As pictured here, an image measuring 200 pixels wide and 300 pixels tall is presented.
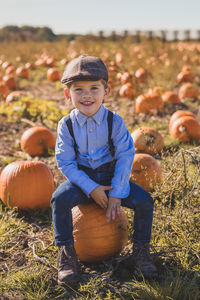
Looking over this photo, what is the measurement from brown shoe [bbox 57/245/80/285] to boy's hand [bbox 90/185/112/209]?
0.40 meters

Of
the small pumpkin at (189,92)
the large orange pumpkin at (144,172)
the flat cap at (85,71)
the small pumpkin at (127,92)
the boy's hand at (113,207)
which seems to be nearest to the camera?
the flat cap at (85,71)

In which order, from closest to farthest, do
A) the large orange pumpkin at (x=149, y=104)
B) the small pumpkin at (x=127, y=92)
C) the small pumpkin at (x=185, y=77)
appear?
the large orange pumpkin at (x=149, y=104) → the small pumpkin at (x=127, y=92) → the small pumpkin at (x=185, y=77)

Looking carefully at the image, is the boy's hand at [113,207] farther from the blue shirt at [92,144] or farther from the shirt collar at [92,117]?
the shirt collar at [92,117]

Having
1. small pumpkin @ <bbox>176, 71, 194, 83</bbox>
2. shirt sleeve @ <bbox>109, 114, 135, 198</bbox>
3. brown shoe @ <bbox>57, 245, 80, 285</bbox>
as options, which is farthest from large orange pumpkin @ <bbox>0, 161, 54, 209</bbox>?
small pumpkin @ <bbox>176, 71, 194, 83</bbox>

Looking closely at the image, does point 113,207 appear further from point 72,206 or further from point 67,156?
point 67,156

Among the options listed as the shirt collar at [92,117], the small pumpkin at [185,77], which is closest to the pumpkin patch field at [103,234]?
the shirt collar at [92,117]

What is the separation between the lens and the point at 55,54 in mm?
20250

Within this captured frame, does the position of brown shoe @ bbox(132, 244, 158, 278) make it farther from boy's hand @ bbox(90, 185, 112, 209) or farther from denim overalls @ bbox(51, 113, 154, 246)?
boy's hand @ bbox(90, 185, 112, 209)

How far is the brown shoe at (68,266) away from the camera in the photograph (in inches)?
96.9

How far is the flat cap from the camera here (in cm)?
249

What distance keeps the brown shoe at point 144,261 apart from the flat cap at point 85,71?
133 cm

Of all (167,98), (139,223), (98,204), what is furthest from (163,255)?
(167,98)

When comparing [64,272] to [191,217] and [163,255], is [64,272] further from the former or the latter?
[191,217]

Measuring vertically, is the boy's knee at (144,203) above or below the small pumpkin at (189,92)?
below
